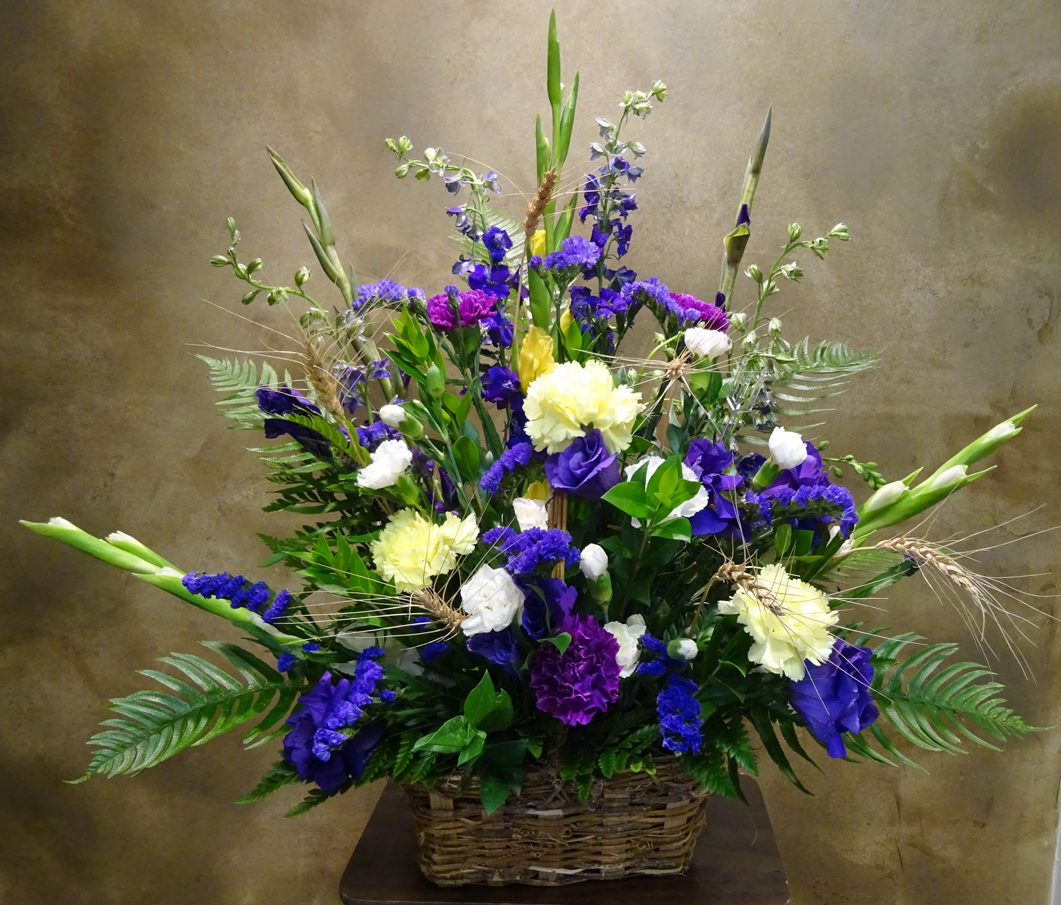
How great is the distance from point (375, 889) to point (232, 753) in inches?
25.5

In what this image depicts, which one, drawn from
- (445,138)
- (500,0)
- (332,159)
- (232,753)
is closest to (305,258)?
(332,159)

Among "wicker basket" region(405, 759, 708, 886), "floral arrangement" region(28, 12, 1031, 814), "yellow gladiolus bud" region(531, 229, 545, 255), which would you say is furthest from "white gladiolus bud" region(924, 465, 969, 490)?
"yellow gladiolus bud" region(531, 229, 545, 255)

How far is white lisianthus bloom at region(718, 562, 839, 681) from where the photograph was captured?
2.08 feet

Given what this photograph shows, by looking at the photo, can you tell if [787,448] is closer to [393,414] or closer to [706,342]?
[706,342]

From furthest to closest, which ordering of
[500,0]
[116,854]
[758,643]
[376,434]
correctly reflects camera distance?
[116,854] → [500,0] → [376,434] → [758,643]

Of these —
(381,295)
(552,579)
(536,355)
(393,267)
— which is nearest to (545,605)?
(552,579)

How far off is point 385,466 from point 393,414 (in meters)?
0.05

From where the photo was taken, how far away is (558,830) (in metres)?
0.73

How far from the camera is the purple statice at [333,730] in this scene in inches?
24.1

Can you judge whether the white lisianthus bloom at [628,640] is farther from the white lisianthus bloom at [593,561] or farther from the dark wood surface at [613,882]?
the dark wood surface at [613,882]

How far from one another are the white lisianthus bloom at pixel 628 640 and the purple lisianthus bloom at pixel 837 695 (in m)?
0.13

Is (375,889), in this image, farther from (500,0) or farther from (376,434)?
(500,0)

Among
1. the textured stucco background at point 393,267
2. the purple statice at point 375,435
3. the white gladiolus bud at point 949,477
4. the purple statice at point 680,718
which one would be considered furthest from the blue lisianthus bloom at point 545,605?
the textured stucco background at point 393,267

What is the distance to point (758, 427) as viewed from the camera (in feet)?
2.50
